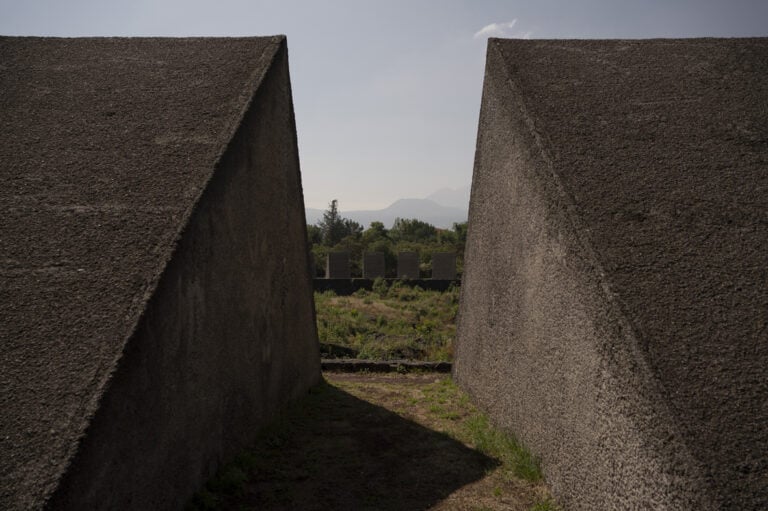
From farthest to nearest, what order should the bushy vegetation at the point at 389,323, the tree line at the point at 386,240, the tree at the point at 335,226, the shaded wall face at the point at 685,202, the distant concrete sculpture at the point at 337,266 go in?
the tree at the point at 335,226
the tree line at the point at 386,240
the distant concrete sculpture at the point at 337,266
the bushy vegetation at the point at 389,323
the shaded wall face at the point at 685,202

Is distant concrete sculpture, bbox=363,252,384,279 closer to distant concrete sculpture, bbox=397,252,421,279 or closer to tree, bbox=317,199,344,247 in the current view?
distant concrete sculpture, bbox=397,252,421,279

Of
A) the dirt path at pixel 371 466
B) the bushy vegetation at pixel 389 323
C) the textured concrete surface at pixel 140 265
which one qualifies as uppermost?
the textured concrete surface at pixel 140 265

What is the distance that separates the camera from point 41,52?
669cm

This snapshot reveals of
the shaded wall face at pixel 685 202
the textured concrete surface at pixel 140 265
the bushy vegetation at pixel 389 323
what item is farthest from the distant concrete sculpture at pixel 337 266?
the shaded wall face at pixel 685 202

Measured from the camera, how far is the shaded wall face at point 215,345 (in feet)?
9.89

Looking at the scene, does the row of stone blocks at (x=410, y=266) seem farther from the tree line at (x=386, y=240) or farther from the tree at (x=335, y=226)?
the tree at (x=335, y=226)

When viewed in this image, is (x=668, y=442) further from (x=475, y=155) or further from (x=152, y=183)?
(x=475, y=155)

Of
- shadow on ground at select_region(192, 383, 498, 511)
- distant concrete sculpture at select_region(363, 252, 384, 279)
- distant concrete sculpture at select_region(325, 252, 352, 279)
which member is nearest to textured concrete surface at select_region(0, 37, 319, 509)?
shadow on ground at select_region(192, 383, 498, 511)

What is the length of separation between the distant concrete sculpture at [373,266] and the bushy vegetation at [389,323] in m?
1.19

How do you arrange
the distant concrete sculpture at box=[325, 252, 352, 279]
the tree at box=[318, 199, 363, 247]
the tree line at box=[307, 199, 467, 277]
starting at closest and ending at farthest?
the distant concrete sculpture at box=[325, 252, 352, 279]
the tree line at box=[307, 199, 467, 277]
the tree at box=[318, 199, 363, 247]

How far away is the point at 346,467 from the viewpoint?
15.7 ft

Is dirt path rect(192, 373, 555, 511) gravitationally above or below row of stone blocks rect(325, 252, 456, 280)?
below

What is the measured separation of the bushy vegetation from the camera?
10789mm

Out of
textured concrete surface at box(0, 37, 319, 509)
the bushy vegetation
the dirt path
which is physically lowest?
the dirt path
